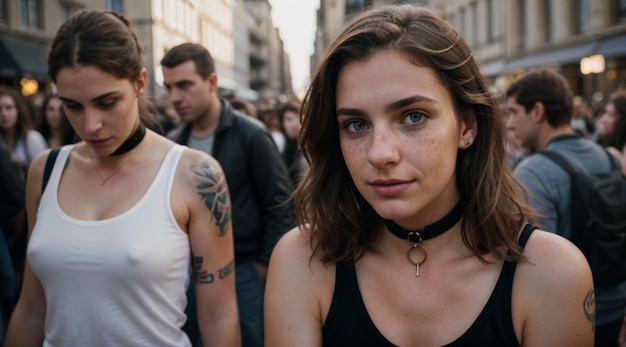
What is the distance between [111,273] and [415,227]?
117cm

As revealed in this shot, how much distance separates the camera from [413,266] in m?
1.85

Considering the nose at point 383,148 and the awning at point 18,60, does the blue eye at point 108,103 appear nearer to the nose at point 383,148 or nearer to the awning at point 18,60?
the nose at point 383,148

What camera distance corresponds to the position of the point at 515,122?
13.2 feet

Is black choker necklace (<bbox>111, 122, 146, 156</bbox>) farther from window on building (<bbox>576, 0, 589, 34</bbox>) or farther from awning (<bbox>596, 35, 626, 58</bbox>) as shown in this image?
window on building (<bbox>576, 0, 589, 34</bbox>)

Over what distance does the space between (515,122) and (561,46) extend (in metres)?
23.2

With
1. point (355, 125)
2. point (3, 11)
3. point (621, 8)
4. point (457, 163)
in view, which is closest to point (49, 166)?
point (355, 125)

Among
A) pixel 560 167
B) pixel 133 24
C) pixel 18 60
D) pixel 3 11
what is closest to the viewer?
pixel 133 24

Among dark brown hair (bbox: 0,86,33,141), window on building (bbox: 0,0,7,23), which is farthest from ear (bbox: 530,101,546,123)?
window on building (bbox: 0,0,7,23)

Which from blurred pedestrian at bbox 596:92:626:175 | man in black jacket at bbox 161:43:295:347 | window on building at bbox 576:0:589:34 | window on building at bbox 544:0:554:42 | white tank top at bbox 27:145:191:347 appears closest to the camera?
white tank top at bbox 27:145:191:347

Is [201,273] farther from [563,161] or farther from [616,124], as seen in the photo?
[616,124]

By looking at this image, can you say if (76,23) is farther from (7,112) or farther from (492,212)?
(7,112)

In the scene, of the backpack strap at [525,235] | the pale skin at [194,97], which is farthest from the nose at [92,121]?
the pale skin at [194,97]

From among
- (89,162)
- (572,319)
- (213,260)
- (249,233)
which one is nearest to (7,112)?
(249,233)

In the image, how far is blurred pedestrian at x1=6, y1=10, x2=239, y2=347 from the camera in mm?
2334
